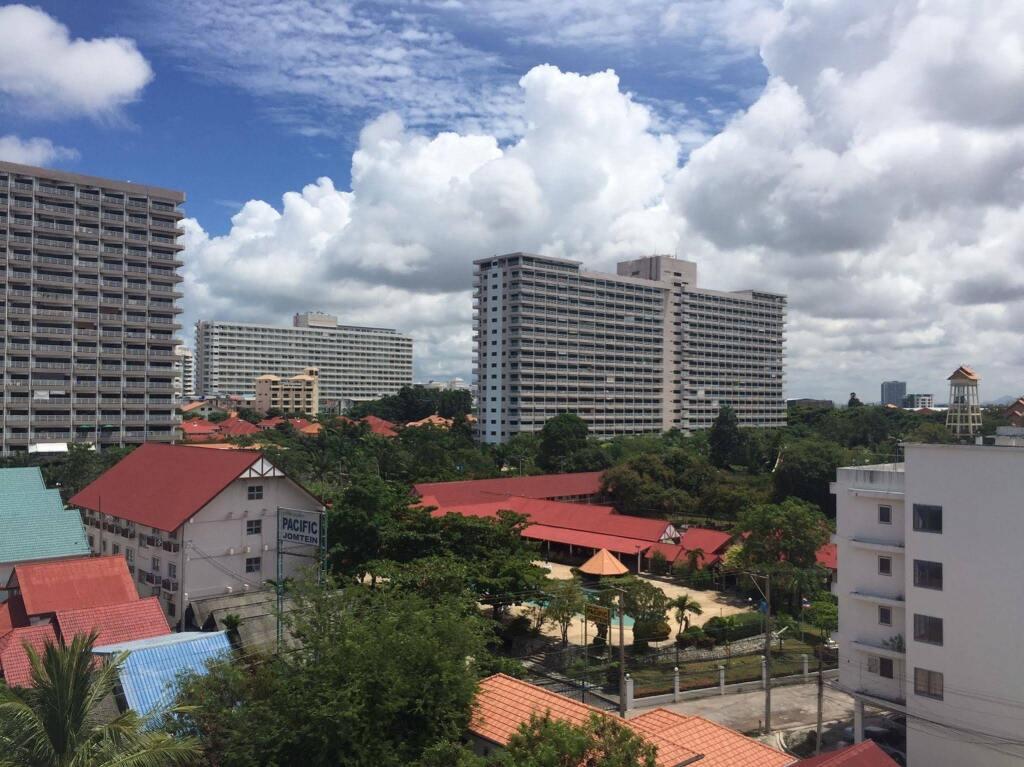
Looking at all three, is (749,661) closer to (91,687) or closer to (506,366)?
(91,687)

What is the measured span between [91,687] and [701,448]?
250 feet

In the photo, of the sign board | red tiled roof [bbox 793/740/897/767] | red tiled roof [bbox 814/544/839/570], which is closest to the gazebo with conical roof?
red tiled roof [bbox 814/544/839/570]

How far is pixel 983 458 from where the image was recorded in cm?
1981

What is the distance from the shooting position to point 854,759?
14352 millimetres

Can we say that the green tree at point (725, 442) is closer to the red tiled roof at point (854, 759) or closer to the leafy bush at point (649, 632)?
the leafy bush at point (649, 632)

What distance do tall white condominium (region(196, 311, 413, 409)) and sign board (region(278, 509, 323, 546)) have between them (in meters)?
161

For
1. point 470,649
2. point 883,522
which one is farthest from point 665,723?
point 883,522

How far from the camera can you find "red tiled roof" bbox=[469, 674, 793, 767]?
46.5 ft

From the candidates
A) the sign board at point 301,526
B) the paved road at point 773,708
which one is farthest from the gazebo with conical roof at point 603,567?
the sign board at point 301,526

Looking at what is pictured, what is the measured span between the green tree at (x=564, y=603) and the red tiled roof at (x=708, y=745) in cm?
1160

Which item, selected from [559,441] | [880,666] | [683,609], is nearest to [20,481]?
[683,609]

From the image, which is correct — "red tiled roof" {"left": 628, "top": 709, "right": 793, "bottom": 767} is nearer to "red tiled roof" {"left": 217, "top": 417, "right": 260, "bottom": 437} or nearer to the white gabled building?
the white gabled building

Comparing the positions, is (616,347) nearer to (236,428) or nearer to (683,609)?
(236,428)

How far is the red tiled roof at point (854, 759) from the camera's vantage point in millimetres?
14016
